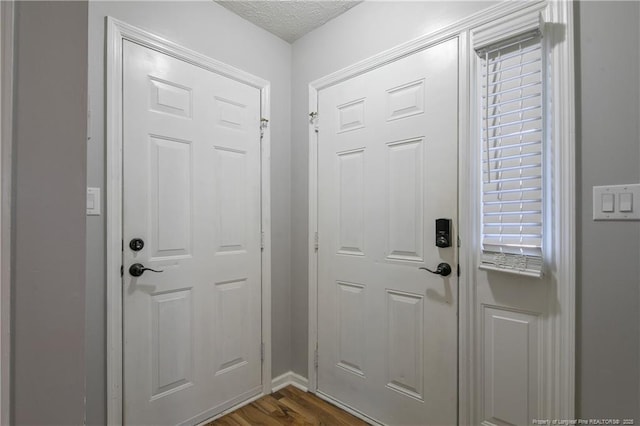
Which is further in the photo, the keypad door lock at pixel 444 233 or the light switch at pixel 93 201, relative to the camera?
the keypad door lock at pixel 444 233

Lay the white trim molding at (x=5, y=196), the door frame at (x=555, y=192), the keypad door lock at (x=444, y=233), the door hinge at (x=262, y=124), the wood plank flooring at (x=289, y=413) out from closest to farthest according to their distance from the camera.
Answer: the white trim molding at (x=5, y=196) → the door frame at (x=555, y=192) → the keypad door lock at (x=444, y=233) → the wood plank flooring at (x=289, y=413) → the door hinge at (x=262, y=124)

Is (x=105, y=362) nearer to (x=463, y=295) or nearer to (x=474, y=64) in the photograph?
(x=463, y=295)

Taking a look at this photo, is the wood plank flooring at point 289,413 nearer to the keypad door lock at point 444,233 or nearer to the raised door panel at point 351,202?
the raised door panel at point 351,202

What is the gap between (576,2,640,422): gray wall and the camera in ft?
3.56

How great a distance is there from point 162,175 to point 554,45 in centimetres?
190

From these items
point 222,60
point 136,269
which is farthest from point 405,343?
point 222,60

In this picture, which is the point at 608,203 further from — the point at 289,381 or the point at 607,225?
Result: the point at 289,381

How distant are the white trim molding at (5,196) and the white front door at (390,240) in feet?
4.98

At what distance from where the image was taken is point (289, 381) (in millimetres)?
2197

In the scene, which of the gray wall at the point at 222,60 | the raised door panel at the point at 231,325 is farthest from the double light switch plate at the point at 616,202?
the raised door panel at the point at 231,325

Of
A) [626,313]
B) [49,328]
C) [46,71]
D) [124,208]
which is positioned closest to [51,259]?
[49,328]

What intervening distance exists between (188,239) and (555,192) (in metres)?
1.79

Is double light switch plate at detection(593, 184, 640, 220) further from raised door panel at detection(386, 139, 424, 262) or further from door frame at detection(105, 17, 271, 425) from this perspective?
door frame at detection(105, 17, 271, 425)

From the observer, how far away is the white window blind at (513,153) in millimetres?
1240
